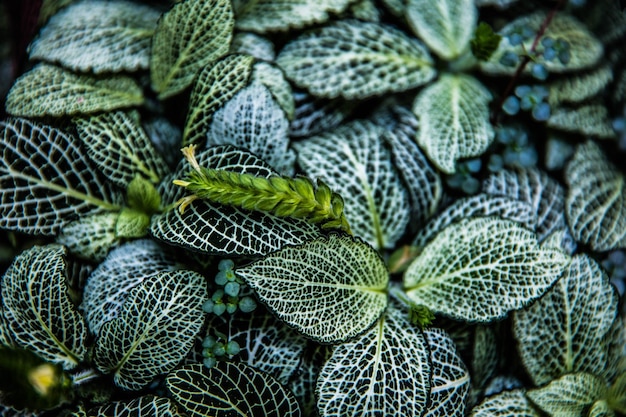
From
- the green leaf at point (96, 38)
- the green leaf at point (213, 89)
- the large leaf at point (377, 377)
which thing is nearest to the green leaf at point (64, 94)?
the green leaf at point (96, 38)

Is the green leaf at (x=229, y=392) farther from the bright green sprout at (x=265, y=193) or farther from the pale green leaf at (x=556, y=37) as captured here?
the pale green leaf at (x=556, y=37)

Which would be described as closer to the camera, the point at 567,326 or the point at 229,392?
the point at 229,392

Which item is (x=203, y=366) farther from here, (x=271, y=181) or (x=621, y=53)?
(x=621, y=53)

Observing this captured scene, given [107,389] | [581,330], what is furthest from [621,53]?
[107,389]

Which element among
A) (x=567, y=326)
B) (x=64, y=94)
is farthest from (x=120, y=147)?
(x=567, y=326)

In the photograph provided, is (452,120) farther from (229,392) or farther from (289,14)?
(229,392)

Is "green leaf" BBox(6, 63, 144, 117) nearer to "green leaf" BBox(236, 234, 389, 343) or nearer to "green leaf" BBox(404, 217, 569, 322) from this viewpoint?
"green leaf" BBox(236, 234, 389, 343)
